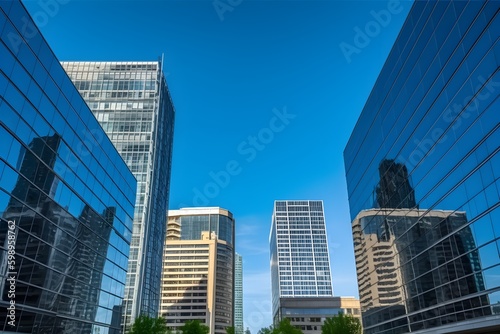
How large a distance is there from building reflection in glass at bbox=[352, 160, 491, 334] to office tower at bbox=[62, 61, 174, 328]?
147 ft

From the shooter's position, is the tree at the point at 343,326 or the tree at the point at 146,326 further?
the tree at the point at 343,326

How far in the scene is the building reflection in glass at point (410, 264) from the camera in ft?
88.7

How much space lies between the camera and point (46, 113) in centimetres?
2730

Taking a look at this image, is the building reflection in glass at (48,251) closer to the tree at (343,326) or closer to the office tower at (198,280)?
the tree at (343,326)

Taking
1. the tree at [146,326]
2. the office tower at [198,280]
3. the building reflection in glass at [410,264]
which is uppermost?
the office tower at [198,280]

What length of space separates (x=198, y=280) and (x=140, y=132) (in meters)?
101

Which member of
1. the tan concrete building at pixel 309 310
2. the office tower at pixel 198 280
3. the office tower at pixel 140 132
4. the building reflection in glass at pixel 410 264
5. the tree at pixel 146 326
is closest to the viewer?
the building reflection in glass at pixel 410 264

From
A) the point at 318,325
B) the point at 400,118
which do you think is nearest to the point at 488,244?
the point at 400,118

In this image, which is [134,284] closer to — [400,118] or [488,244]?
[400,118]

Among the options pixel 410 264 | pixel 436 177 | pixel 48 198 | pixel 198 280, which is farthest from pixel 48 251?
pixel 198 280

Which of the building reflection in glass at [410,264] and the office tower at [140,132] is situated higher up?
the office tower at [140,132]

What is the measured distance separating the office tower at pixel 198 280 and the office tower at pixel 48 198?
127 metres

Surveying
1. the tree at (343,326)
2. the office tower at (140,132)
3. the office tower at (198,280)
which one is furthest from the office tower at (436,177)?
the office tower at (198,280)

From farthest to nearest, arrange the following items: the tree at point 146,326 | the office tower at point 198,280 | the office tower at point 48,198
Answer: the office tower at point 198,280
the tree at point 146,326
the office tower at point 48,198
